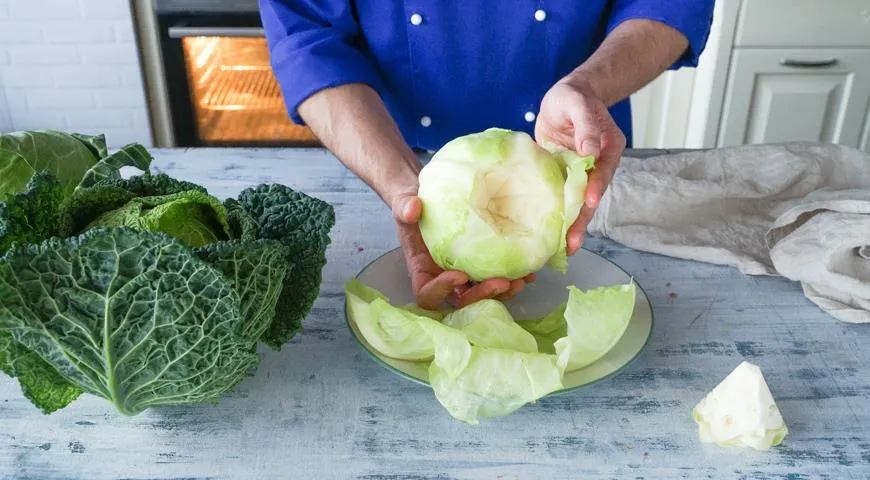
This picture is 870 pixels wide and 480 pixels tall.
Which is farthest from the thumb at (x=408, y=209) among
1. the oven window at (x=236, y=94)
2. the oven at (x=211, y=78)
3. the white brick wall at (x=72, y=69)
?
the white brick wall at (x=72, y=69)

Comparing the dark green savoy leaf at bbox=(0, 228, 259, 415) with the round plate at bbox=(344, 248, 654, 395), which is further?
the round plate at bbox=(344, 248, 654, 395)

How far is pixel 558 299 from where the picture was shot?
1050 millimetres

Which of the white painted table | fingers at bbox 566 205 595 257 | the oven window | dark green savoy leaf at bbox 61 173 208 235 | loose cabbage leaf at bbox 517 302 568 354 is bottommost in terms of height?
the oven window

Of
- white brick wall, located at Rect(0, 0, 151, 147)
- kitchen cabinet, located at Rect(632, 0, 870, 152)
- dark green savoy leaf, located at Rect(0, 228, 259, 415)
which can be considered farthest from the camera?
white brick wall, located at Rect(0, 0, 151, 147)

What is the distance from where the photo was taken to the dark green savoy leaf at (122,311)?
704mm

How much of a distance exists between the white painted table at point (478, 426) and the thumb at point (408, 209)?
0.16m

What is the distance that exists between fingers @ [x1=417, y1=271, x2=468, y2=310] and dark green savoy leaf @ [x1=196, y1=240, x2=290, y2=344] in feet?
0.69

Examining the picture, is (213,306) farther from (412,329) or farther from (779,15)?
(779,15)

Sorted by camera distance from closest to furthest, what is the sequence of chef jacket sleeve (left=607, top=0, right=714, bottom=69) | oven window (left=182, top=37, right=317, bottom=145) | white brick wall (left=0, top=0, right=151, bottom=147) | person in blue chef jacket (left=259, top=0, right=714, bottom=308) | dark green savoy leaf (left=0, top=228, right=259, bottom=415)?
dark green savoy leaf (left=0, top=228, right=259, bottom=415) → person in blue chef jacket (left=259, top=0, right=714, bottom=308) → chef jacket sleeve (left=607, top=0, right=714, bottom=69) → white brick wall (left=0, top=0, right=151, bottom=147) → oven window (left=182, top=37, right=317, bottom=145)

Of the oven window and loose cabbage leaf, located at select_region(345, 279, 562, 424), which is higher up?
loose cabbage leaf, located at select_region(345, 279, 562, 424)

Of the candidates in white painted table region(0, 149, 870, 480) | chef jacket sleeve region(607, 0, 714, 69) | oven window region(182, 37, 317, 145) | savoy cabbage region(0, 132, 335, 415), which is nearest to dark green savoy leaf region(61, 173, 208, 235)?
savoy cabbage region(0, 132, 335, 415)

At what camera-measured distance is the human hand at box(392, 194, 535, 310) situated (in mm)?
994

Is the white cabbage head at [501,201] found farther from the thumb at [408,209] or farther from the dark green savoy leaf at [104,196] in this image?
the dark green savoy leaf at [104,196]

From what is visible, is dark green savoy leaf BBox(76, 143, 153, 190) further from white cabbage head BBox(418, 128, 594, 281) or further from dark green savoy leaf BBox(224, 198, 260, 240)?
white cabbage head BBox(418, 128, 594, 281)
